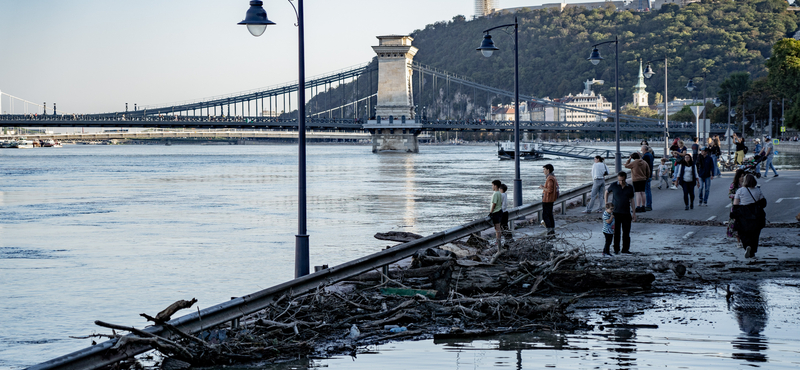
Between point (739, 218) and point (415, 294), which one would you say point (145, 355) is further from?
point (739, 218)

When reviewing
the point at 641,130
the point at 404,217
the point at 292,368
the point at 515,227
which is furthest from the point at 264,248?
the point at 641,130

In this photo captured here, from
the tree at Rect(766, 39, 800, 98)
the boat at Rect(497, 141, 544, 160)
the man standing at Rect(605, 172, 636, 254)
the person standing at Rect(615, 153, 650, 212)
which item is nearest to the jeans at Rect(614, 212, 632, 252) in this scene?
the man standing at Rect(605, 172, 636, 254)

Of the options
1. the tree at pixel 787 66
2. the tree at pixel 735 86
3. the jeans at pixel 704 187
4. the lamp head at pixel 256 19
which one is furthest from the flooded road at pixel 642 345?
the tree at pixel 735 86

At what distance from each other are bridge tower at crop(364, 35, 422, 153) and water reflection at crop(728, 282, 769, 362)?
11466cm

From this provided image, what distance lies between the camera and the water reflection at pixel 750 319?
822 centimetres

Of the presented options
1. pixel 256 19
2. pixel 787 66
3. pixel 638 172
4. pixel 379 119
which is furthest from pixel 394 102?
pixel 256 19

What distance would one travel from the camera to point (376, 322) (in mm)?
9758

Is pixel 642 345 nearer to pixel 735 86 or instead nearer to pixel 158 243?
pixel 158 243

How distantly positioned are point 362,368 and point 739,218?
8.54 m

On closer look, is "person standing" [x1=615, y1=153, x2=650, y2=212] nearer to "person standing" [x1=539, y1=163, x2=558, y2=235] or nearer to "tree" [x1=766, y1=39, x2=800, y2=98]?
"person standing" [x1=539, y1=163, x2=558, y2=235]

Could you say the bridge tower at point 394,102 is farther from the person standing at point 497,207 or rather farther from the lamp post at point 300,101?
the lamp post at point 300,101

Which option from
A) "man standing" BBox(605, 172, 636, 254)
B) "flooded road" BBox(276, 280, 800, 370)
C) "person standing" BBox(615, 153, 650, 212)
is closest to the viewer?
"flooded road" BBox(276, 280, 800, 370)

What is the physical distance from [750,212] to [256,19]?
8.36m

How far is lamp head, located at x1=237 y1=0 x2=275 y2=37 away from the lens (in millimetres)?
12531
